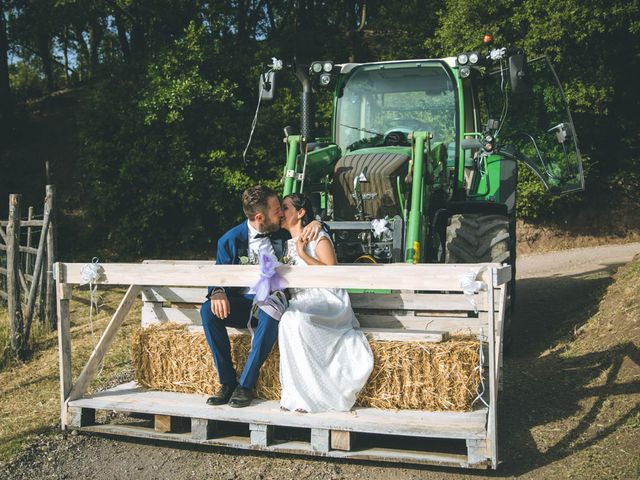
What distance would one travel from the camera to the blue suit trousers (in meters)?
5.09

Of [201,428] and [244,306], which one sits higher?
[244,306]

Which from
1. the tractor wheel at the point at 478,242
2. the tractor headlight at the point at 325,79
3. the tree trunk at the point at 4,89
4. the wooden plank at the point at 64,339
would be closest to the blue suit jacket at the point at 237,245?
the wooden plank at the point at 64,339

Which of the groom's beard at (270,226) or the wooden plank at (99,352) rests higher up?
the groom's beard at (270,226)

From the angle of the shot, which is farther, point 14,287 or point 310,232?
point 14,287

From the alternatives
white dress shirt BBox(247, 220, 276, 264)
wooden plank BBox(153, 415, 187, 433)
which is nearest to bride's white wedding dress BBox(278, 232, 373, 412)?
white dress shirt BBox(247, 220, 276, 264)

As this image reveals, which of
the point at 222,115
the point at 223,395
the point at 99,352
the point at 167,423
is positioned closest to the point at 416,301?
the point at 223,395

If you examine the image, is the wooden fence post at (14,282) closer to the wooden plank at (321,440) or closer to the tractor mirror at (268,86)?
the tractor mirror at (268,86)

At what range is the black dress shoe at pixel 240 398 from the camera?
199 inches

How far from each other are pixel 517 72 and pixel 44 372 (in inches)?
226

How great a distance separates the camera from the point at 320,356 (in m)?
4.93

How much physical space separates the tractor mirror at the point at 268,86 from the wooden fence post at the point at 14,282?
3.45 meters

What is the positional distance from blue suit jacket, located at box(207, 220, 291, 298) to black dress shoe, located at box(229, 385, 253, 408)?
795mm

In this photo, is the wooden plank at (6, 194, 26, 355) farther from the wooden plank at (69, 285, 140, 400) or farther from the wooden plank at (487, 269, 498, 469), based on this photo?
the wooden plank at (487, 269, 498, 469)

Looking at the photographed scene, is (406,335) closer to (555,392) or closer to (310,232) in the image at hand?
(310,232)
